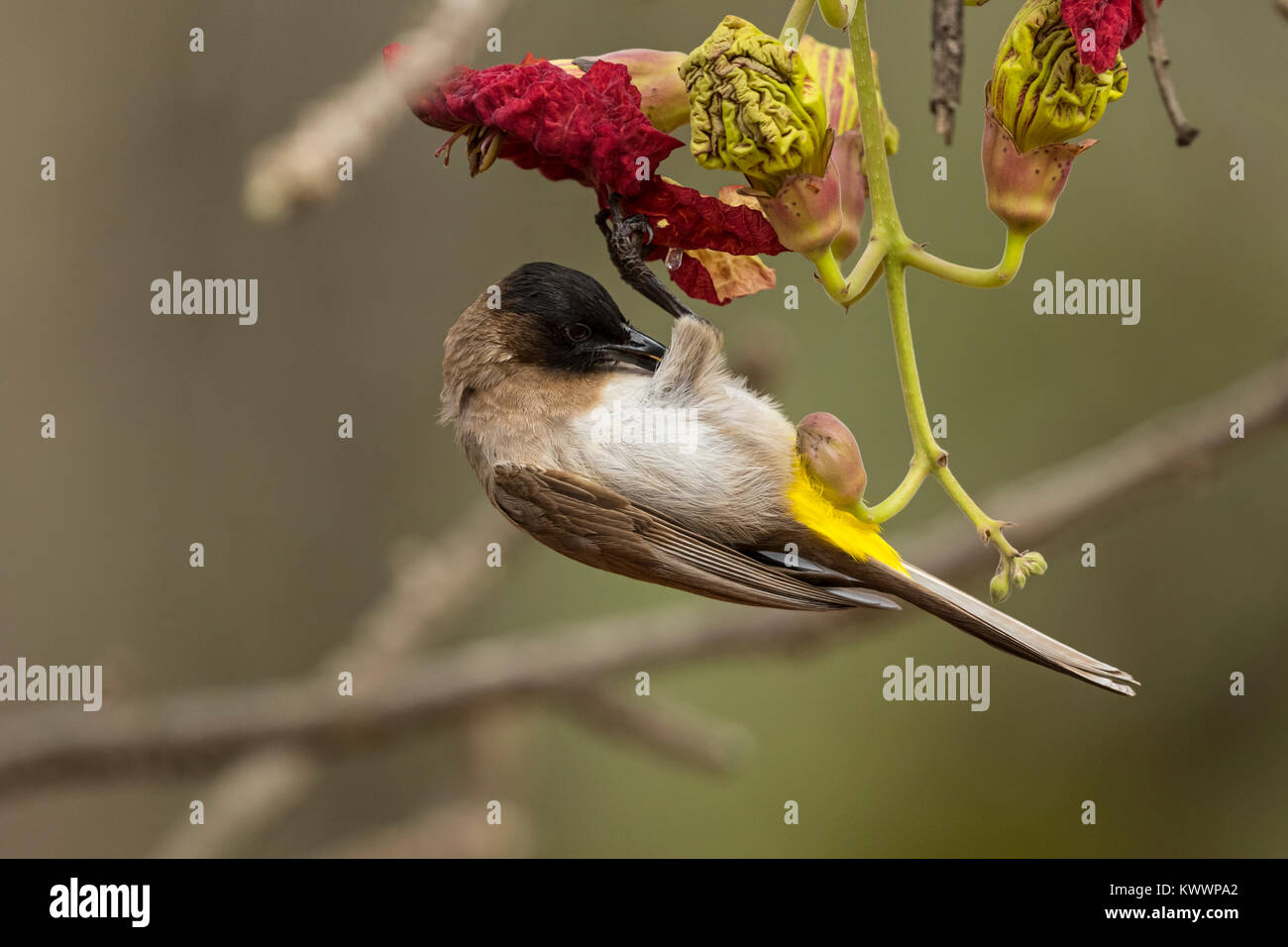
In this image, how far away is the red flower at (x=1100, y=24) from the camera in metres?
1.64

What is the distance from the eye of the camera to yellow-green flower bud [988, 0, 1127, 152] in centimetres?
168

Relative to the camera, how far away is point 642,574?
241 cm

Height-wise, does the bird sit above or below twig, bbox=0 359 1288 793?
above

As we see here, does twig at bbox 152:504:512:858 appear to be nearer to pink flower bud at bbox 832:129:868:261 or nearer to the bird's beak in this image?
the bird's beak

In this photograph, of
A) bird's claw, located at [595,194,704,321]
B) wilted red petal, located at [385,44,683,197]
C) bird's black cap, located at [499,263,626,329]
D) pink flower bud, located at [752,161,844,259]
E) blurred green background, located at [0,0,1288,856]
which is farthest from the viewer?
blurred green background, located at [0,0,1288,856]

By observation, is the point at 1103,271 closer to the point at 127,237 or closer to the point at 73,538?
the point at 127,237

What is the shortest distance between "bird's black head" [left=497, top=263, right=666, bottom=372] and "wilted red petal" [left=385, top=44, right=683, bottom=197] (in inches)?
22.0

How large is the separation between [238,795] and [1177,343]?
4.61 m

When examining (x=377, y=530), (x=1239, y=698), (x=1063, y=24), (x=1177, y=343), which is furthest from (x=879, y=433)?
(x=1063, y=24)

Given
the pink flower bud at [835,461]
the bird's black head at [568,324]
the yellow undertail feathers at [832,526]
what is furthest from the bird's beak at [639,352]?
the pink flower bud at [835,461]

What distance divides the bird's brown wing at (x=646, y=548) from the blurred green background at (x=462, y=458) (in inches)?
135

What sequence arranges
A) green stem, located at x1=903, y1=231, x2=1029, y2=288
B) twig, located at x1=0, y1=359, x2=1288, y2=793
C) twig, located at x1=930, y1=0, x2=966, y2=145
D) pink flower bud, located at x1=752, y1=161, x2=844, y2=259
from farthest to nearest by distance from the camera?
1. twig, located at x1=0, y1=359, x2=1288, y2=793
2. pink flower bud, located at x1=752, y1=161, x2=844, y2=259
3. green stem, located at x1=903, y1=231, x2=1029, y2=288
4. twig, located at x1=930, y1=0, x2=966, y2=145

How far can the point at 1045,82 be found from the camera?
67.1 inches

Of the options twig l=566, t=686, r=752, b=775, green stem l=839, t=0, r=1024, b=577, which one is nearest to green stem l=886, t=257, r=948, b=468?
green stem l=839, t=0, r=1024, b=577
